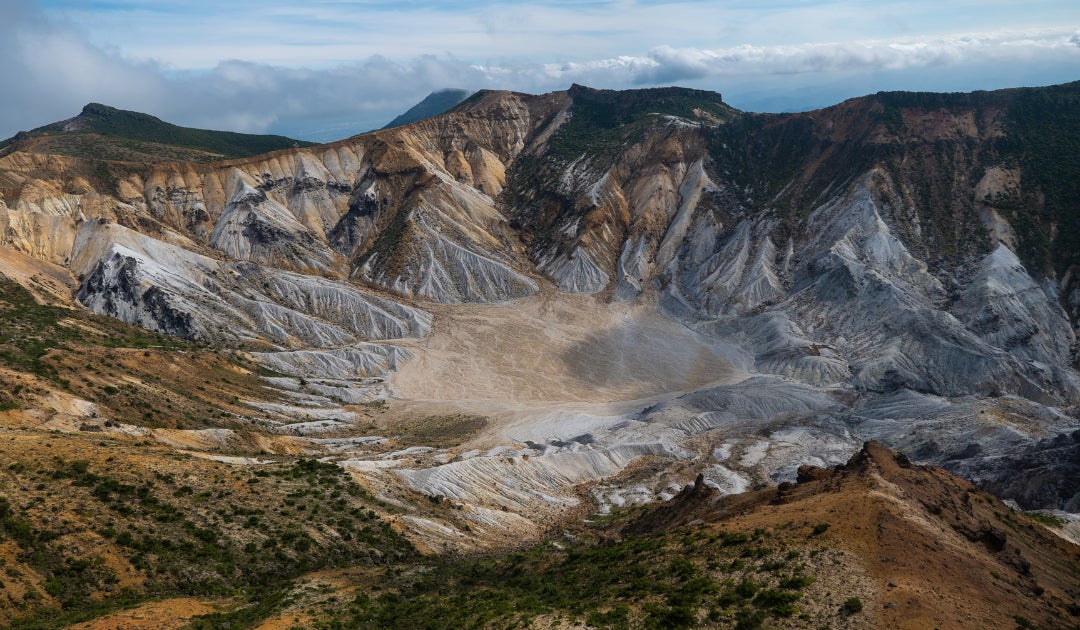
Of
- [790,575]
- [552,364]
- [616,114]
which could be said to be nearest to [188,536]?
[790,575]

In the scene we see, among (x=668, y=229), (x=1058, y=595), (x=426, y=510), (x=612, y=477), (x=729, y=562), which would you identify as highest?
(x=668, y=229)

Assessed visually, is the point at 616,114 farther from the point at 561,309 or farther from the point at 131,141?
the point at 131,141

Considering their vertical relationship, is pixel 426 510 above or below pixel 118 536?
below

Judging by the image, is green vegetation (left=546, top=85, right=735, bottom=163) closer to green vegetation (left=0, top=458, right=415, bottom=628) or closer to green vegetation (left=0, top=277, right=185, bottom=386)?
green vegetation (left=0, top=277, right=185, bottom=386)

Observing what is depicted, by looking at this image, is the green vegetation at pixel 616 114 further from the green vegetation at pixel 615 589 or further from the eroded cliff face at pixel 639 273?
the green vegetation at pixel 615 589

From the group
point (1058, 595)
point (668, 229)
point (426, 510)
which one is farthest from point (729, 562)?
point (668, 229)

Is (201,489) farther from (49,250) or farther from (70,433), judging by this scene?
(49,250)
